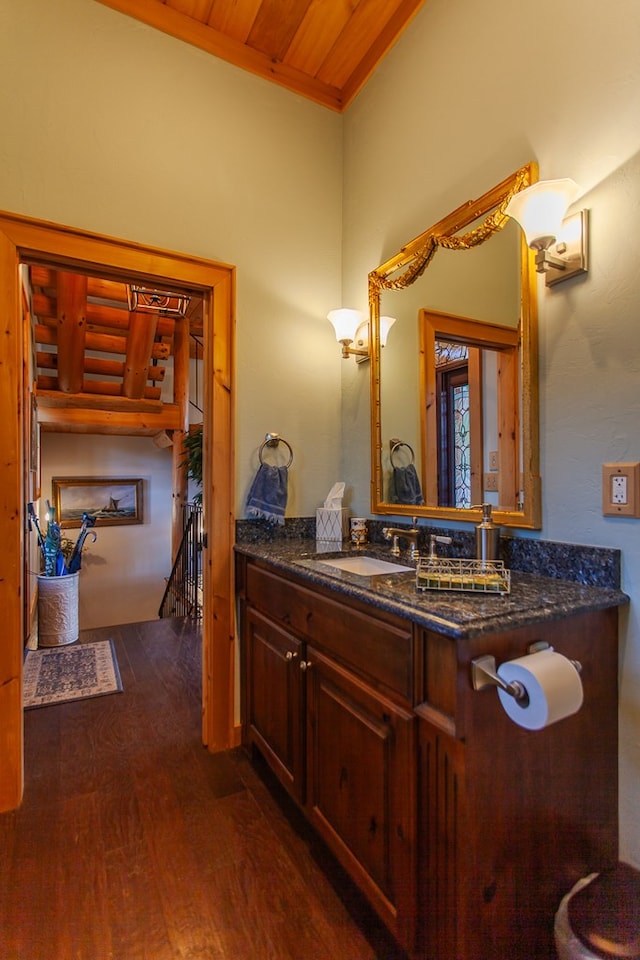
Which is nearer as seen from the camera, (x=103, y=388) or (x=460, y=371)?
(x=460, y=371)

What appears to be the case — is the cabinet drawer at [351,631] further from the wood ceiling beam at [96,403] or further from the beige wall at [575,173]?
the wood ceiling beam at [96,403]

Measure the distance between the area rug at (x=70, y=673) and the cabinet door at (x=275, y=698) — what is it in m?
1.18

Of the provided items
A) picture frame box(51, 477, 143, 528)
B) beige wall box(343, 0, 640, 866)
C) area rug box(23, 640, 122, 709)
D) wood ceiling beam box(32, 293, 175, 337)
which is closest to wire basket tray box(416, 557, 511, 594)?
beige wall box(343, 0, 640, 866)

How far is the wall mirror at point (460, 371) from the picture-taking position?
1.43 meters

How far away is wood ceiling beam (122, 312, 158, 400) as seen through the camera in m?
4.34

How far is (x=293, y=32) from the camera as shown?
2.09 meters

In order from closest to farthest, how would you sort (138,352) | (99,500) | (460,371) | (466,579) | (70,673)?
(466,579), (460,371), (70,673), (138,352), (99,500)

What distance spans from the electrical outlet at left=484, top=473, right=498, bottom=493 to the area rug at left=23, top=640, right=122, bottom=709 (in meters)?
2.31

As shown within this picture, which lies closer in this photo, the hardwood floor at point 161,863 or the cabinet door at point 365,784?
the cabinet door at point 365,784

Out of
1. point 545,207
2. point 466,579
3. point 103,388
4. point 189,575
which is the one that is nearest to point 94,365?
point 103,388

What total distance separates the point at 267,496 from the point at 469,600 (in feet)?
3.80

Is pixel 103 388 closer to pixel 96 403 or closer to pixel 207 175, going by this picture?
pixel 96 403

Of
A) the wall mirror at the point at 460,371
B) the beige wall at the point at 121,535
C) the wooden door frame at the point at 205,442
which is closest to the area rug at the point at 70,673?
the wooden door frame at the point at 205,442

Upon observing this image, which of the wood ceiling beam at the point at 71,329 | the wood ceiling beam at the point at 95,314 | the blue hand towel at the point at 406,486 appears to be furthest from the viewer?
the wood ceiling beam at the point at 95,314
